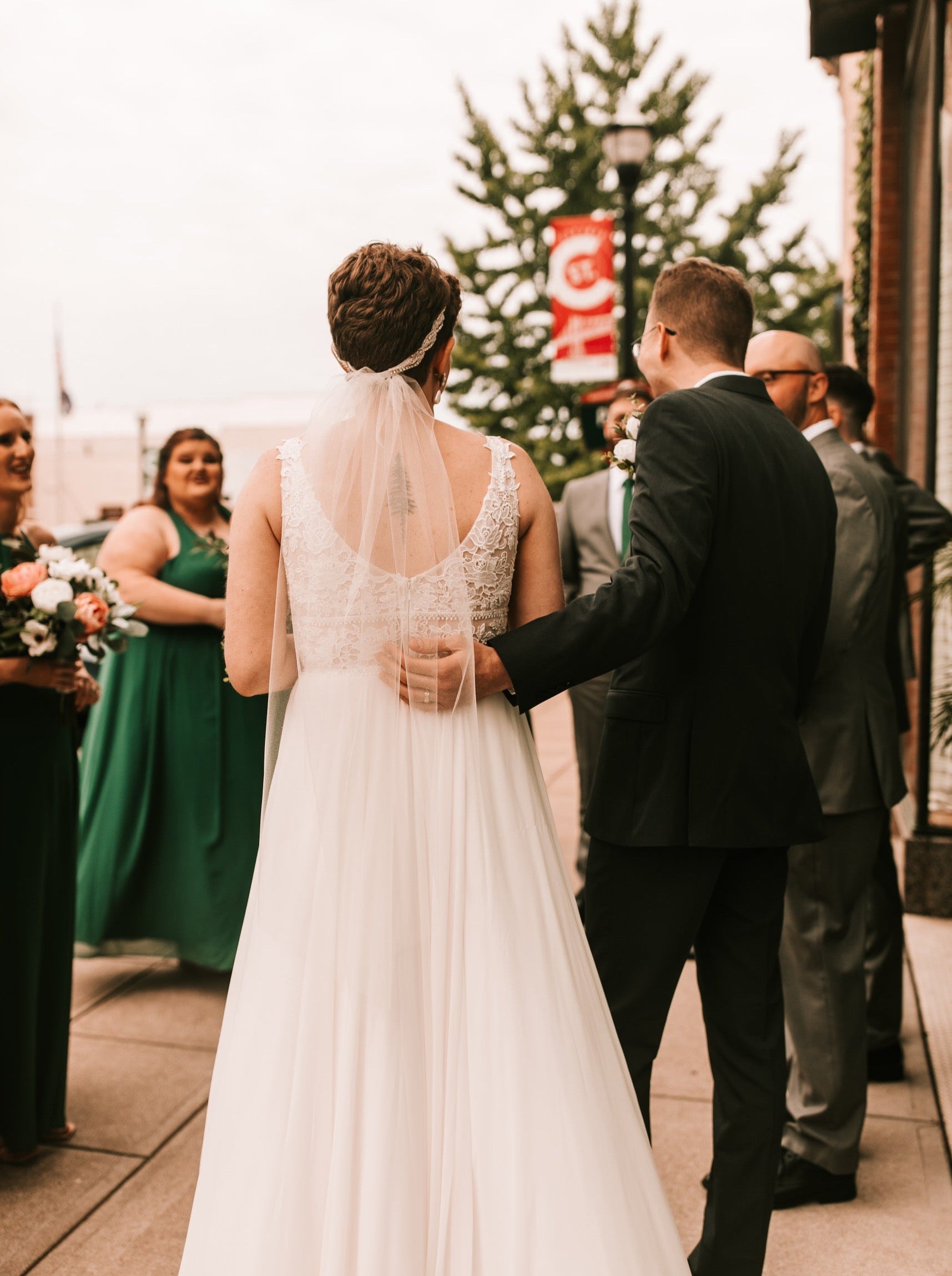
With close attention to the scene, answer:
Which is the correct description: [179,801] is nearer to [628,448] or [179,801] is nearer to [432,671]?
[628,448]

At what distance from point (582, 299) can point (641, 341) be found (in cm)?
1084

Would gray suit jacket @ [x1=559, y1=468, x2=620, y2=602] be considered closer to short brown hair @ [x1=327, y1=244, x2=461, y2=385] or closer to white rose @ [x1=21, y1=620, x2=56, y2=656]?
white rose @ [x1=21, y1=620, x2=56, y2=656]

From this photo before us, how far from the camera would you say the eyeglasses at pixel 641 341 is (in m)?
2.71

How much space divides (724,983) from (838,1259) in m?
0.92

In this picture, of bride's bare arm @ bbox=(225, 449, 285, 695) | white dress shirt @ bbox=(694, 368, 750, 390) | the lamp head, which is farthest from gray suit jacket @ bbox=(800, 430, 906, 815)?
the lamp head

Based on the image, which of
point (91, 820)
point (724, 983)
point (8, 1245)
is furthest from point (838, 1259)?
point (91, 820)

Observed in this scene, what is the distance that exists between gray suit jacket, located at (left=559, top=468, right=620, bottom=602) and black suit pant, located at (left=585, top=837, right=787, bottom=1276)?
2.70 meters

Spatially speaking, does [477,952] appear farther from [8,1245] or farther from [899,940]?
[899,940]

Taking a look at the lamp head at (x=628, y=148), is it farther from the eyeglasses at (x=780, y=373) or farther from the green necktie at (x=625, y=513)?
the eyeglasses at (x=780, y=373)

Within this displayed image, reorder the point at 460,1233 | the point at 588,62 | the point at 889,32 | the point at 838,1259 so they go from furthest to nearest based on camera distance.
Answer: the point at 588,62 < the point at 889,32 < the point at 838,1259 < the point at 460,1233

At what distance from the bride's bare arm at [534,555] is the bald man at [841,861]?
1.01 m

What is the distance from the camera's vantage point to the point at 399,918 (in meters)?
2.28

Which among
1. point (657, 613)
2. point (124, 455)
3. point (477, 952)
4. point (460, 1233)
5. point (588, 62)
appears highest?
point (588, 62)

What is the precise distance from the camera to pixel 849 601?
3.24m
